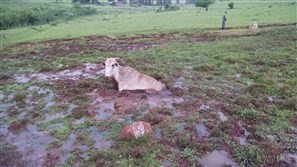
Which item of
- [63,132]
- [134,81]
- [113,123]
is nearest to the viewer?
[63,132]

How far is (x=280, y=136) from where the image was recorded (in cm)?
1092

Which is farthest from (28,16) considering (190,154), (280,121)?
(190,154)

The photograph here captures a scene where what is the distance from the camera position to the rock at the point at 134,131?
10859 millimetres

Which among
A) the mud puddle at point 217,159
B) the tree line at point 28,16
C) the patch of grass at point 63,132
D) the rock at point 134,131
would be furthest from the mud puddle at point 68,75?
the tree line at point 28,16

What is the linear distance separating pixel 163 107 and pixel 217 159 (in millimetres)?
4284

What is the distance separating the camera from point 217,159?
32.5ft

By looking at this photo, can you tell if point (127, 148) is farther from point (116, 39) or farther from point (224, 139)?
point (116, 39)

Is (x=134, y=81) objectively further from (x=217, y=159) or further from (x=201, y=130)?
(x=217, y=159)

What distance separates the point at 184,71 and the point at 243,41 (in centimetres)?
926

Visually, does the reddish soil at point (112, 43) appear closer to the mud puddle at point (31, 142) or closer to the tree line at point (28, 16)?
the mud puddle at point (31, 142)

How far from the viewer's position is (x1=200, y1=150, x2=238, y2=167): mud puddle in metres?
9.69

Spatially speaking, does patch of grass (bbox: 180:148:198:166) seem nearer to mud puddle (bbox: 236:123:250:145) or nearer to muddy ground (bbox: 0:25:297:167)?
muddy ground (bbox: 0:25:297:167)

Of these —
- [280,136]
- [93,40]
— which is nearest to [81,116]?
[280,136]

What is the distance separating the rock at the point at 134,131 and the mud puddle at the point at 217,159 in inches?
89.4
